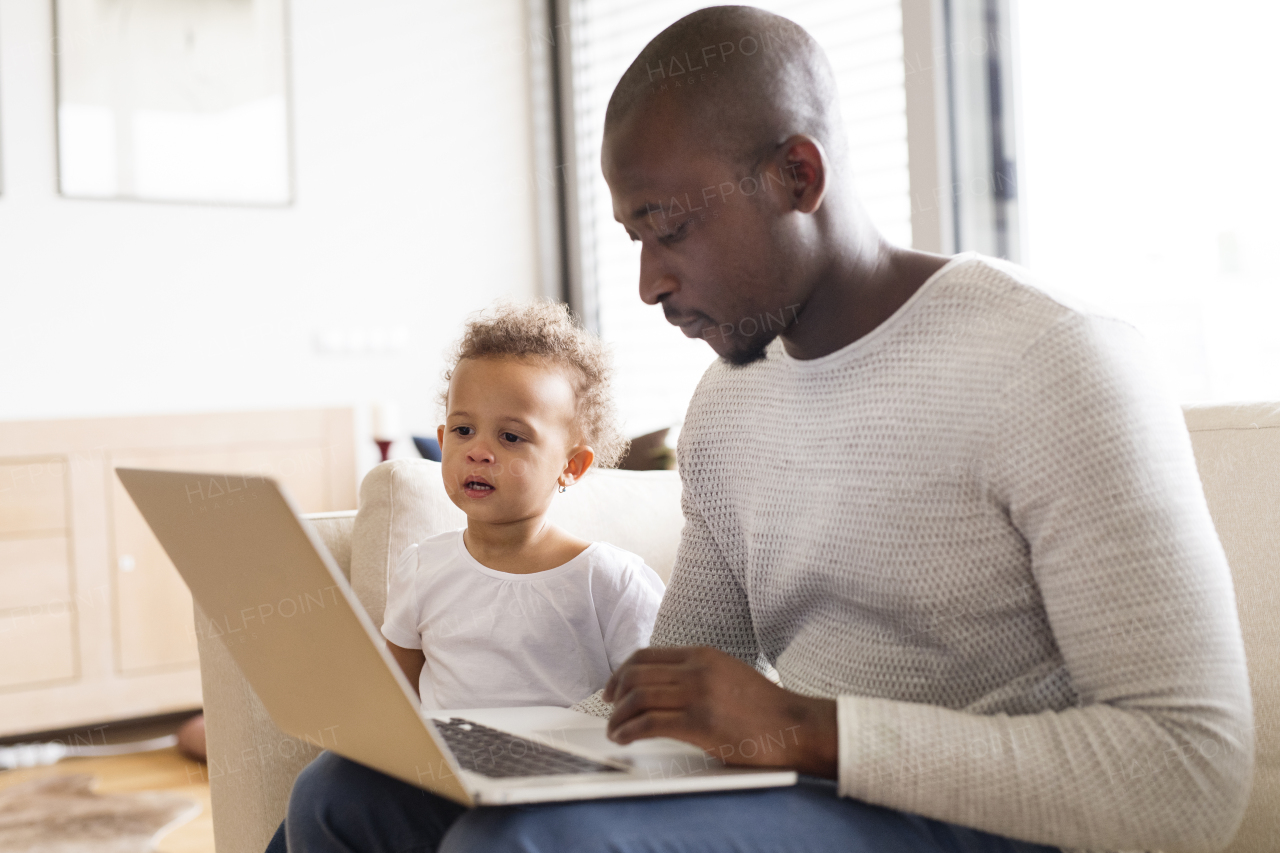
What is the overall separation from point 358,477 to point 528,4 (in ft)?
5.74

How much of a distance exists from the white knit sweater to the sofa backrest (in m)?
0.48

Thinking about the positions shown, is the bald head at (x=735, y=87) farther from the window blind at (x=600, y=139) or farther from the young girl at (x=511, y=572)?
the window blind at (x=600, y=139)

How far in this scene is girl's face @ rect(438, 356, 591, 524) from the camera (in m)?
1.37

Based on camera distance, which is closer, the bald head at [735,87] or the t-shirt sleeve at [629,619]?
the bald head at [735,87]

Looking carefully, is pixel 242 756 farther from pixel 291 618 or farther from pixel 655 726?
pixel 655 726

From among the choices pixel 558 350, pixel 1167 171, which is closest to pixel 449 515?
pixel 558 350

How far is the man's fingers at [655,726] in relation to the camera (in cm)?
79

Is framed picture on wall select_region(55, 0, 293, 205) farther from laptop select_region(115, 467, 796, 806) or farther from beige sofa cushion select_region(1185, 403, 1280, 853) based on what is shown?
beige sofa cushion select_region(1185, 403, 1280, 853)

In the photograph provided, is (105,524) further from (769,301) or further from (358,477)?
(769,301)

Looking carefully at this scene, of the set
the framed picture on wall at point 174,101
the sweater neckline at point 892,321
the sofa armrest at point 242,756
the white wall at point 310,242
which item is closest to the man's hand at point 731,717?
the sweater neckline at point 892,321

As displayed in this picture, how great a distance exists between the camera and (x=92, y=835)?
7.07ft

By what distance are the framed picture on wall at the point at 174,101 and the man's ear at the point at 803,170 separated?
278 cm

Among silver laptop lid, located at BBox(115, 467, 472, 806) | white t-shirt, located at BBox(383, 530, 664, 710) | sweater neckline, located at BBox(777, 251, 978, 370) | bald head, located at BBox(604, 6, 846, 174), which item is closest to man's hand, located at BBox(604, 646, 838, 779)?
silver laptop lid, located at BBox(115, 467, 472, 806)

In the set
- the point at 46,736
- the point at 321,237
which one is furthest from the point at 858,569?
the point at 321,237
